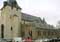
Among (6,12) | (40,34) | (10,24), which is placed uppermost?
(6,12)

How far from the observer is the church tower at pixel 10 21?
1753 cm

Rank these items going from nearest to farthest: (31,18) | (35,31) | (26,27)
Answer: (35,31) → (26,27) → (31,18)

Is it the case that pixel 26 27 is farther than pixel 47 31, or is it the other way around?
pixel 47 31

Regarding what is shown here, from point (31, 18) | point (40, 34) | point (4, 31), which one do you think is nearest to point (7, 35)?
point (4, 31)

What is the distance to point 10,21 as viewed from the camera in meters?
18.4

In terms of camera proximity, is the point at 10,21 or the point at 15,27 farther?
the point at 15,27

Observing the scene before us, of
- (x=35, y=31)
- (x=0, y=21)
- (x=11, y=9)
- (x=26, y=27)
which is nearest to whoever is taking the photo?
(x=0, y=21)

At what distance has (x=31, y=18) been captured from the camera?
100.0 feet

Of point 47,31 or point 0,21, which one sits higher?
point 0,21

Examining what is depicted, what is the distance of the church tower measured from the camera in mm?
17531

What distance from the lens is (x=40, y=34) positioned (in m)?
19.2

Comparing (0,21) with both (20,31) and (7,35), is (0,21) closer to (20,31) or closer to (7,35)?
(7,35)

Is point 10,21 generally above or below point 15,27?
above

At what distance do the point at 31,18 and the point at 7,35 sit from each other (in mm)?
13496
